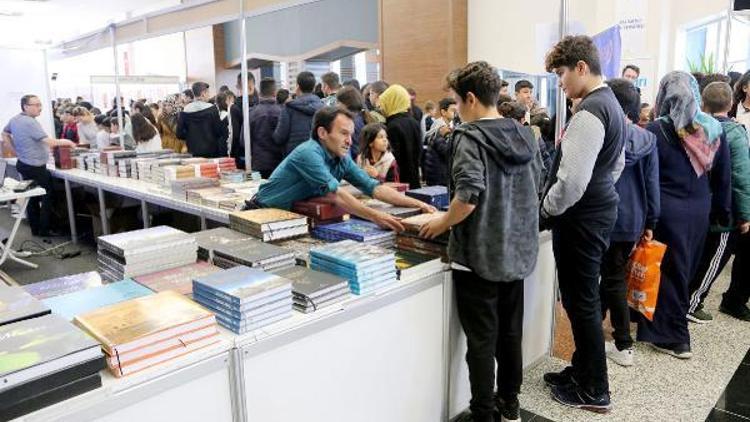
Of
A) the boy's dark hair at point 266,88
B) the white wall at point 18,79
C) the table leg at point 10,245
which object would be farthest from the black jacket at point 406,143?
the white wall at point 18,79

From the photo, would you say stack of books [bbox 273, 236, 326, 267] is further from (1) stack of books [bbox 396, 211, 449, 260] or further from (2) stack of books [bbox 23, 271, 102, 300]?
(2) stack of books [bbox 23, 271, 102, 300]

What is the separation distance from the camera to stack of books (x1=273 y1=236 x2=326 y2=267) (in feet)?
6.64

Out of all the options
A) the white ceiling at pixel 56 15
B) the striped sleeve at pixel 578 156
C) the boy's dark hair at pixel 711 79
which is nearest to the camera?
the striped sleeve at pixel 578 156

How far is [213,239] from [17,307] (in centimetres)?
80

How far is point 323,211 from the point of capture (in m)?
2.44

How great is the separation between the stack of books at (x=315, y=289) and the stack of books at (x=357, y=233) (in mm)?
392

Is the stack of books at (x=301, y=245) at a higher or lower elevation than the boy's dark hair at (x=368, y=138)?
lower

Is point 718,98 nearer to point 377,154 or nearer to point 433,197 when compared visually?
point 433,197

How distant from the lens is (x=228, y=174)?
4172 millimetres

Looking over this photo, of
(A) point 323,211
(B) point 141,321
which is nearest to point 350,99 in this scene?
(A) point 323,211

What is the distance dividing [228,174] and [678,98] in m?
2.97

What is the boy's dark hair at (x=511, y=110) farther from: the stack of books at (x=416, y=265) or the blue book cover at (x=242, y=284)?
the blue book cover at (x=242, y=284)

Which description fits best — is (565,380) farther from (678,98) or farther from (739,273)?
(739,273)

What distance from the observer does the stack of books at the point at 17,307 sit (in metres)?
1.40
